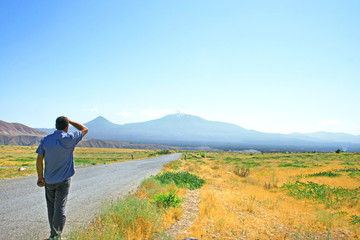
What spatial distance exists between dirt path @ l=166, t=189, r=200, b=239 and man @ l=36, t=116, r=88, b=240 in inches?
103

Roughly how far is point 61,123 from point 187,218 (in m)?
4.84

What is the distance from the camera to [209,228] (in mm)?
6117

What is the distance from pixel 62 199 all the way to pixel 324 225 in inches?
307

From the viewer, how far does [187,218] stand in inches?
278

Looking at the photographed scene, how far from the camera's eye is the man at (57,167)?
4.39 meters

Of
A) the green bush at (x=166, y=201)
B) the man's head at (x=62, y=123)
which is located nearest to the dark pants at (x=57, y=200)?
the man's head at (x=62, y=123)

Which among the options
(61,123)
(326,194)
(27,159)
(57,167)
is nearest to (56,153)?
(57,167)

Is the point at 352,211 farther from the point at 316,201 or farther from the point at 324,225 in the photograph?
the point at 324,225

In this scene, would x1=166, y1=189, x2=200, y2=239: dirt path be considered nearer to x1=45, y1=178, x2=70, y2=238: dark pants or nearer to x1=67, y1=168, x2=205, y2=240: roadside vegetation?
x1=67, y1=168, x2=205, y2=240: roadside vegetation

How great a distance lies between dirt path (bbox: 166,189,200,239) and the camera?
19.4 ft

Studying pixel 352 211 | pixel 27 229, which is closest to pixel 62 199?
pixel 27 229

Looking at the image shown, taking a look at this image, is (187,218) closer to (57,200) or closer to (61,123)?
(57,200)

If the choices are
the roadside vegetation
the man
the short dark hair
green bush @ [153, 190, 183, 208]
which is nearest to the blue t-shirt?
the man

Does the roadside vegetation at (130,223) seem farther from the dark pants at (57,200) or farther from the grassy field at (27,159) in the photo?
the grassy field at (27,159)
